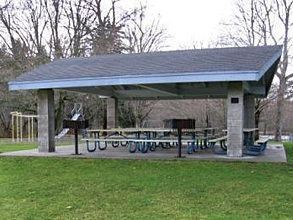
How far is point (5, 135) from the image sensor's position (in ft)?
88.4

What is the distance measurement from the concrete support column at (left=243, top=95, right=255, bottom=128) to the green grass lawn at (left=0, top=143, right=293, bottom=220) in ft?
18.4

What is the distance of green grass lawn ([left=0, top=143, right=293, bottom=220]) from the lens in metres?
4.39

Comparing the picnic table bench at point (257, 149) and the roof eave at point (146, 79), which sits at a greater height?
the roof eave at point (146, 79)

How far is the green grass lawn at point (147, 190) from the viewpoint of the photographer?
439 cm

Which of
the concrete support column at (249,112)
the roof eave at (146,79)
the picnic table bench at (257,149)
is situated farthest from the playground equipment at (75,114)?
the picnic table bench at (257,149)

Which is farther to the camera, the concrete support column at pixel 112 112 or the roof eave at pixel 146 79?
the concrete support column at pixel 112 112

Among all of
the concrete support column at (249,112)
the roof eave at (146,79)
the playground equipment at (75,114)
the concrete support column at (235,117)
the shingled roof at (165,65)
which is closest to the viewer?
the roof eave at (146,79)

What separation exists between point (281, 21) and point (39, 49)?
1539cm

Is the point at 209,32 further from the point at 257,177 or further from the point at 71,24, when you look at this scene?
the point at 257,177

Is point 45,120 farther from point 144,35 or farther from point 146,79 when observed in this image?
point 144,35

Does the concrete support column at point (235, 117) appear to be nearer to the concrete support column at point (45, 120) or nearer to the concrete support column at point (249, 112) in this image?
the concrete support column at point (249, 112)

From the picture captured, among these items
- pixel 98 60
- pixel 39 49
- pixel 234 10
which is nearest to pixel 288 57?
pixel 234 10

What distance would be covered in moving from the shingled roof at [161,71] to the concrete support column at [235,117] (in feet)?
2.24

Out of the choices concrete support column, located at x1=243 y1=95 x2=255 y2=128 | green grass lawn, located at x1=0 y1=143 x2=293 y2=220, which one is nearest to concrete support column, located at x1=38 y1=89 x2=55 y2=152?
green grass lawn, located at x1=0 y1=143 x2=293 y2=220
